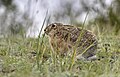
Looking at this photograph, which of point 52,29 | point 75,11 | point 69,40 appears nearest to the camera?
point 69,40

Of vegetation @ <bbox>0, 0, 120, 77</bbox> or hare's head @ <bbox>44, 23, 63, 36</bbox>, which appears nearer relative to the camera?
vegetation @ <bbox>0, 0, 120, 77</bbox>

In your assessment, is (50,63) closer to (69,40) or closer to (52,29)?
(69,40)

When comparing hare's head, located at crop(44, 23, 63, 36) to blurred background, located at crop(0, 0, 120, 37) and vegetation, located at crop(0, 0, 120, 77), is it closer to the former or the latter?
vegetation, located at crop(0, 0, 120, 77)

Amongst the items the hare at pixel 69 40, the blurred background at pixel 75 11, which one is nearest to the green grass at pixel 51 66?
the hare at pixel 69 40

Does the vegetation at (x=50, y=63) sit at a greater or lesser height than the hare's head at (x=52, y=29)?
lesser

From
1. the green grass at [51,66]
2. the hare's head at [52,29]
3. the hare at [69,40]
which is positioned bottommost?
the green grass at [51,66]

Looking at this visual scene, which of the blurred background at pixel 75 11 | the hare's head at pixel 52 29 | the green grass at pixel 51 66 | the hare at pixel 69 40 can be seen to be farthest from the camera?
the blurred background at pixel 75 11

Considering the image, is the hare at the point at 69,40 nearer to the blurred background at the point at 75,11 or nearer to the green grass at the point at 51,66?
the green grass at the point at 51,66

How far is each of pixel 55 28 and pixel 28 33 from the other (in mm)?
1953

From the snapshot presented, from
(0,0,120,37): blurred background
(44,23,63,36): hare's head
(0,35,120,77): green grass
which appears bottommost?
(0,35,120,77): green grass

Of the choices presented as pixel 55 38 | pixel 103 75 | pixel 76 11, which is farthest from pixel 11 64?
pixel 76 11

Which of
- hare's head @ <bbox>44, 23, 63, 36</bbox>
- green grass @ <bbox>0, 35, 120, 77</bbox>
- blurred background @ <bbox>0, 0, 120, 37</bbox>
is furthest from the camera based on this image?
blurred background @ <bbox>0, 0, 120, 37</bbox>

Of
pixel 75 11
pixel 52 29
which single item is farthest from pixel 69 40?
pixel 75 11

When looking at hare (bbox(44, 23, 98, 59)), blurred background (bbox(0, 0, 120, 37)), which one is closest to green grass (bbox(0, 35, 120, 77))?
hare (bbox(44, 23, 98, 59))
